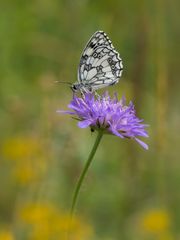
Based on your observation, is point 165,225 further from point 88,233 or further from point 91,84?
point 91,84

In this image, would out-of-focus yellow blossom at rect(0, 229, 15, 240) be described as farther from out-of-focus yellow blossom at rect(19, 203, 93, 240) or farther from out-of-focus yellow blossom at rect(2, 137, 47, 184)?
out-of-focus yellow blossom at rect(2, 137, 47, 184)

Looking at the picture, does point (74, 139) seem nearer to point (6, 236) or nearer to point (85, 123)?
point (6, 236)

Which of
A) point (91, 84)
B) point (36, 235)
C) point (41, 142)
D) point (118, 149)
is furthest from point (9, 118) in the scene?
point (91, 84)

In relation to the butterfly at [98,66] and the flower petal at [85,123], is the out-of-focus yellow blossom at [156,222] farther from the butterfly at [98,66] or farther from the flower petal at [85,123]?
the flower petal at [85,123]

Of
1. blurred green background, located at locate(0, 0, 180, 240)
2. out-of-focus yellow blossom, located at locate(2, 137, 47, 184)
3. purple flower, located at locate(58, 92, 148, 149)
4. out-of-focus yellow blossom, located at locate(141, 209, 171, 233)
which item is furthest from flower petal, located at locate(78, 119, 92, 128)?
out-of-focus yellow blossom, located at locate(141, 209, 171, 233)

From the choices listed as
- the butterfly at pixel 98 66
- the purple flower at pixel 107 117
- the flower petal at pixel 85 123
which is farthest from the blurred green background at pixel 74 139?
the flower petal at pixel 85 123

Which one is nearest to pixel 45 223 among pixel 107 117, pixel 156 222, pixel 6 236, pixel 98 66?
pixel 6 236
